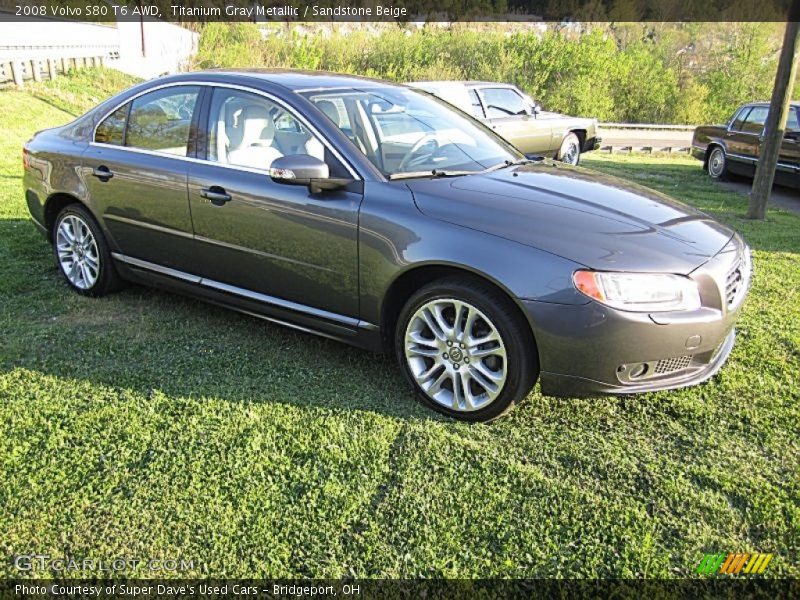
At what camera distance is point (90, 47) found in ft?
73.7

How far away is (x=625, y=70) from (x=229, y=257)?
109 feet

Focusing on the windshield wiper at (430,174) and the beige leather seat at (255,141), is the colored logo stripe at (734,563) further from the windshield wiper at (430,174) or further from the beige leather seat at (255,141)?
the beige leather seat at (255,141)

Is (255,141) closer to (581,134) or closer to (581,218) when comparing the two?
(581,218)

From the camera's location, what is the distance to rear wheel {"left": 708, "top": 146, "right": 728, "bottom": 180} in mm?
12148

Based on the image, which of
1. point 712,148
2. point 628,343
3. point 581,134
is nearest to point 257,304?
point 628,343

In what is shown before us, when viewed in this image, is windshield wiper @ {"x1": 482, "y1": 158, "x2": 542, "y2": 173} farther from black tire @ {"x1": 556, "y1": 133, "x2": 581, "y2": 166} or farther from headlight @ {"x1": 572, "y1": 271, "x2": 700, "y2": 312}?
black tire @ {"x1": 556, "y1": 133, "x2": 581, "y2": 166}

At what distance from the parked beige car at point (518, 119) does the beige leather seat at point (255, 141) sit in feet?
22.8

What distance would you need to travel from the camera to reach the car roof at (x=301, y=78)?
12.7 ft

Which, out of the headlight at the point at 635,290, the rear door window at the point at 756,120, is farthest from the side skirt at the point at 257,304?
the rear door window at the point at 756,120

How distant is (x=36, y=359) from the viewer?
376cm

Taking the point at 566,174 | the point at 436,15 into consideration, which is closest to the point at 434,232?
the point at 566,174

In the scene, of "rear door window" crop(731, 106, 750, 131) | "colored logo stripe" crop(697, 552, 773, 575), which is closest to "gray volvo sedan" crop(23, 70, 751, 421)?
"colored logo stripe" crop(697, 552, 773, 575)

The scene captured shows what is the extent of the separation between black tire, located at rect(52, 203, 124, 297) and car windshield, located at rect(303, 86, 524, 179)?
1912mm

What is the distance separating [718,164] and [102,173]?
11345mm
